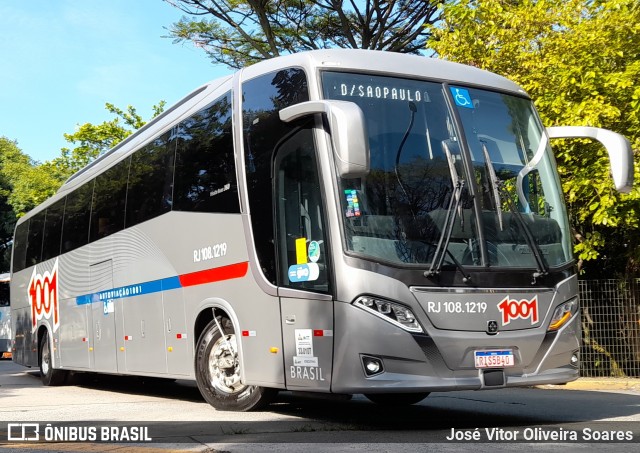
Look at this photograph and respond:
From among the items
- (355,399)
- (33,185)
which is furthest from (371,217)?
(33,185)

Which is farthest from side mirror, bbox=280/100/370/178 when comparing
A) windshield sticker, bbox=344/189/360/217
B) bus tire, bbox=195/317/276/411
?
bus tire, bbox=195/317/276/411

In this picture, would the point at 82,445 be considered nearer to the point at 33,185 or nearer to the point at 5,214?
the point at 33,185

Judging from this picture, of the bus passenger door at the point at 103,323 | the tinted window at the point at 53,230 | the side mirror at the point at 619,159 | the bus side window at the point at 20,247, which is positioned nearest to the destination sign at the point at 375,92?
the side mirror at the point at 619,159

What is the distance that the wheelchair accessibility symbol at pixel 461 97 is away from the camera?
8.53m

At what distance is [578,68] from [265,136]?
7646 mm

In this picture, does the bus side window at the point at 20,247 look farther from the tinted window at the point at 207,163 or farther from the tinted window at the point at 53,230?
the tinted window at the point at 207,163

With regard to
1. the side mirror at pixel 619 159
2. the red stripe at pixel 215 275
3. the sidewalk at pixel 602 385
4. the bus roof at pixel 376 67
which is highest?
the bus roof at pixel 376 67

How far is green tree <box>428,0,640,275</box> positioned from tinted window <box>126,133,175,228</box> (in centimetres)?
677

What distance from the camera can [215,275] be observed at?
9.72m

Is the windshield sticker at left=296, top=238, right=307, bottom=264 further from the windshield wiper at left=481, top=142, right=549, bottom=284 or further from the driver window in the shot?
the windshield wiper at left=481, top=142, right=549, bottom=284

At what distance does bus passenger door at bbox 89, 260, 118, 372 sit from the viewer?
13.2 metres

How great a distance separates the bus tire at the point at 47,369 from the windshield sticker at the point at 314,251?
402 inches

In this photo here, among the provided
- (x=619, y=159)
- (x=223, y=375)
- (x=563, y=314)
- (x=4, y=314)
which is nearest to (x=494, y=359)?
(x=563, y=314)

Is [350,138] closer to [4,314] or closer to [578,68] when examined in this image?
[578,68]
